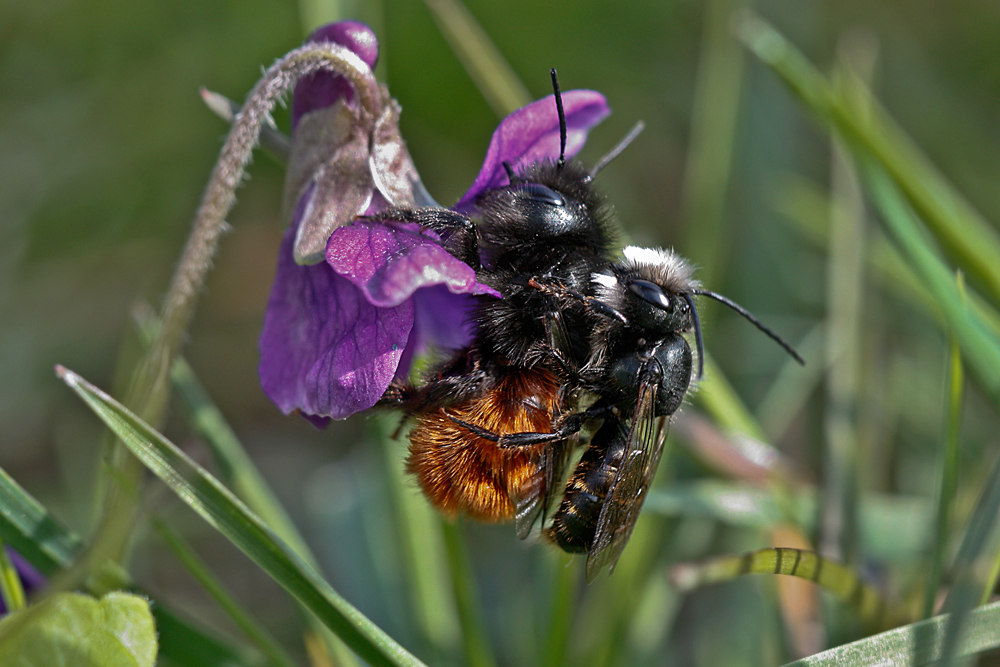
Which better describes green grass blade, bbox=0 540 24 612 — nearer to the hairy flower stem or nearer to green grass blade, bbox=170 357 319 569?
the hairy flower stem

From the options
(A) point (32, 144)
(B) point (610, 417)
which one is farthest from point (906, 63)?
(A) point (32, 144)

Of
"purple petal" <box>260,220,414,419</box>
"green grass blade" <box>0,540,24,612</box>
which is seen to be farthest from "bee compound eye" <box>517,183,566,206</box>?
"green grass blade" <box>0,540,24,612</box>

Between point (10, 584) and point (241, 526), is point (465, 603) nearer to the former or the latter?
point (241, 526)

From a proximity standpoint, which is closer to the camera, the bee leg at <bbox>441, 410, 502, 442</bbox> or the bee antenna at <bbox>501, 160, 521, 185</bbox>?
the bee leg at <bbox>441, 410, 502, 442</bbox>

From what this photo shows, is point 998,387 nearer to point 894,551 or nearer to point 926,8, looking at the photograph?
point 894,551

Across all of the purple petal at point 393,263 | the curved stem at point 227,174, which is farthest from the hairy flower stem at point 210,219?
the purple petal at point 393,263

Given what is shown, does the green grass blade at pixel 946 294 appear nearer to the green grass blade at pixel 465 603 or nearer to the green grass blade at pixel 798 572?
the green grass blade at pixel 798 572
